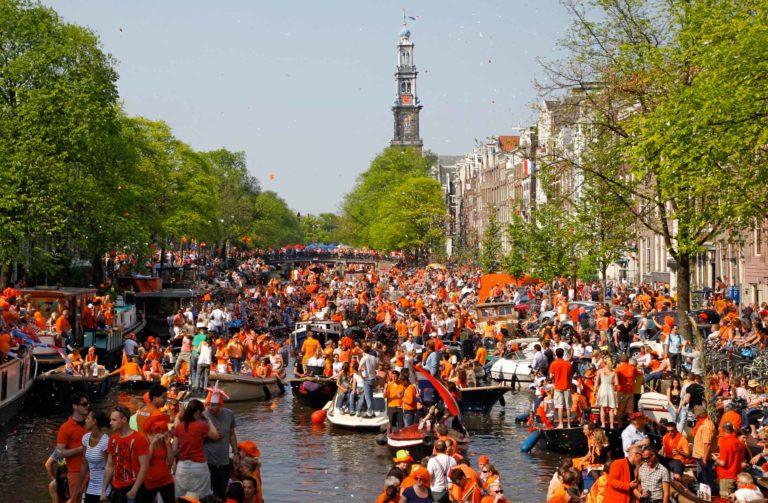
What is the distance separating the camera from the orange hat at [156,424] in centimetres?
1455

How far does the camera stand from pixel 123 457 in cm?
1347

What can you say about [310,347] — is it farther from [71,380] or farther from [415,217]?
[415,217]

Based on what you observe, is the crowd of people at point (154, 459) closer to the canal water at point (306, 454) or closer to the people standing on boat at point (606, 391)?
the canal water at point (306, 454)

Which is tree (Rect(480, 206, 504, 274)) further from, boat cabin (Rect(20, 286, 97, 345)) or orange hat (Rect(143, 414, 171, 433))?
orange hat (Rect(143, 414, 171, 433))

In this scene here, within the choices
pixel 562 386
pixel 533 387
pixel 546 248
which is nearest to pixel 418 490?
pixel 562 386

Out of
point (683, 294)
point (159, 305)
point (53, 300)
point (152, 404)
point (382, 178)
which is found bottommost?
point (152, 404)

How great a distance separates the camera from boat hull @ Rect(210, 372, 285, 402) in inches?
1284

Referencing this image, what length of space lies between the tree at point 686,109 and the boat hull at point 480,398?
17.0 ft

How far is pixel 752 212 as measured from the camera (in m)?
26.9

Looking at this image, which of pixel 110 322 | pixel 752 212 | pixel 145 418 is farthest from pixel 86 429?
pixel 110 322

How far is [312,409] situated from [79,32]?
25.3m

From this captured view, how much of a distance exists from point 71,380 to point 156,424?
1816 cm

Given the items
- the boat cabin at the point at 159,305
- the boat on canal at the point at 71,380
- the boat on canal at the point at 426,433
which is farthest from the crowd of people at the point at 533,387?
the boat cabin at the point at 159,305

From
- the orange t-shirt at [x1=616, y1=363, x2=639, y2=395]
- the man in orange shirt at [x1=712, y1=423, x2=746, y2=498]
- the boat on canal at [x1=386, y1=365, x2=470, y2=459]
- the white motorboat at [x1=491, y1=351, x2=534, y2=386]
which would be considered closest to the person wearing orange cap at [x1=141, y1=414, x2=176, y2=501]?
the man in orange shirt at [x1=712, y1=423, x2=746, y2=498]
